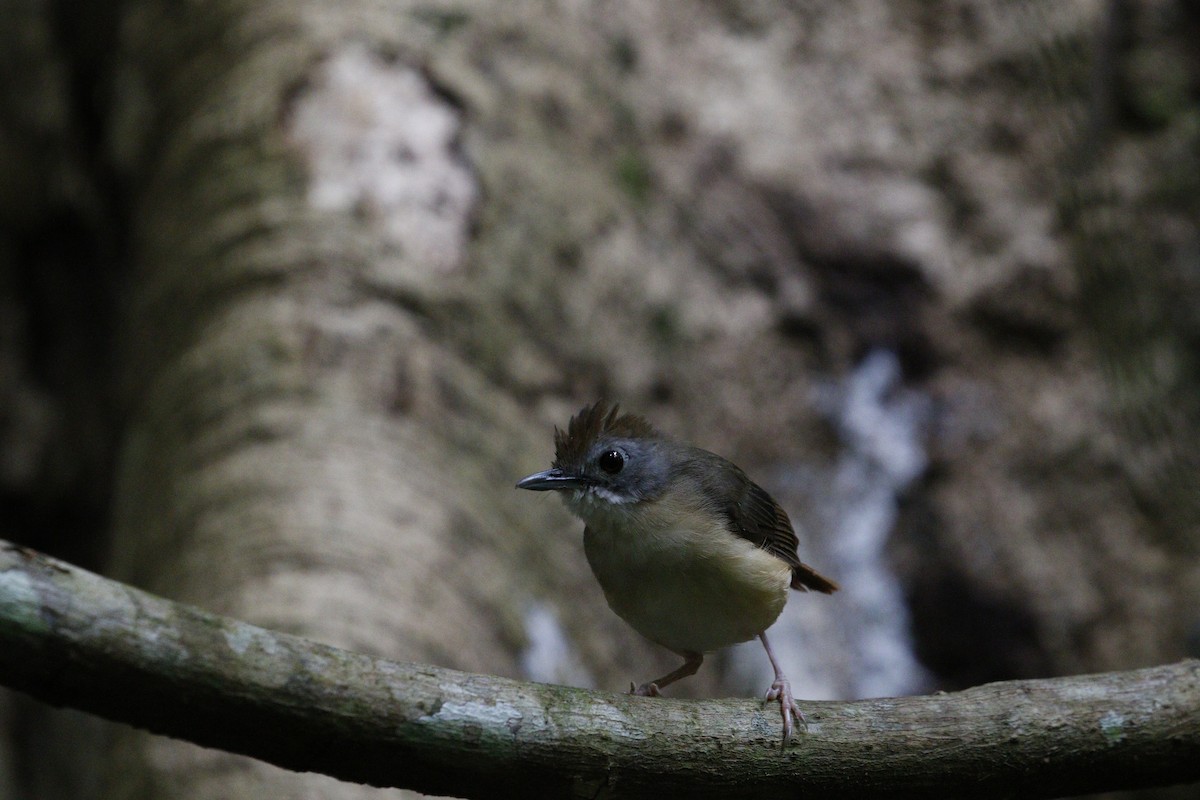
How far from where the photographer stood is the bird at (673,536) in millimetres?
2723

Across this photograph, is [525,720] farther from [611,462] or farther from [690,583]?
[611,462]

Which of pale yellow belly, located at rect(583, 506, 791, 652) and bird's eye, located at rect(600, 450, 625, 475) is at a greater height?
bird's eye, located at rect(600, 450, 625, 475)

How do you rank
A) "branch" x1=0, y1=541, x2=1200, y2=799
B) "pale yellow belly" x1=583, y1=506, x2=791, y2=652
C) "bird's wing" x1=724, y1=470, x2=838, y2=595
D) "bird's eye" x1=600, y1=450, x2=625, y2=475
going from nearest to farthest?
1. "branch" x1=0, y1=541, x2=1200, y2=799
2. "pale yellow belly" x1=583, y1=506, x2=791, y2=652
3. "bird's wing" x1=724, y1=470, x2=838, y2=595
4. "bird's eye" x1=600, y1=450, x2=625, y2=475

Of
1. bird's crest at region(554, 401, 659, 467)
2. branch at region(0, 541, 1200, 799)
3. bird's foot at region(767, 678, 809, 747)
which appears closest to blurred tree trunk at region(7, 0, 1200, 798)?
bird's crest at region(554, 401, 659, 467)

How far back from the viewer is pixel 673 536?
9.08 ft

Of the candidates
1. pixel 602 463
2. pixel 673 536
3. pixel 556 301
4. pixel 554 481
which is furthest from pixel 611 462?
pixel 556 301

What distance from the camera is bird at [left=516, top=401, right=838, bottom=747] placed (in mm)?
2723

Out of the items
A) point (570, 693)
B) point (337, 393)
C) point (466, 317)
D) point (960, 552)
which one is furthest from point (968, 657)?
point (570, 693)

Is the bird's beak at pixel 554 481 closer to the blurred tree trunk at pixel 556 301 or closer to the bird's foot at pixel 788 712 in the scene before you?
the bird's foot at pixel 788 712

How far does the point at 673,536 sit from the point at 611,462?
0.34 meters

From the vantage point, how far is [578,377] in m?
5.99

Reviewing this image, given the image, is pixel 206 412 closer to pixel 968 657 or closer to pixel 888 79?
pixel 968 657

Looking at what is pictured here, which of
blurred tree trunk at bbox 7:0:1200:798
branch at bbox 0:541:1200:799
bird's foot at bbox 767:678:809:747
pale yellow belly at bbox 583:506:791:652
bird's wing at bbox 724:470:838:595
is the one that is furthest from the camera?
blurred tree trunk at bbox 7:0:1200:798

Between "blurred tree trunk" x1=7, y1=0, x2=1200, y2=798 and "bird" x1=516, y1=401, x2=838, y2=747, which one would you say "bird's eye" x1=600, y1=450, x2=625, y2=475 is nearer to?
"bird" x1=516, y1=401, x2=838, y2=747
